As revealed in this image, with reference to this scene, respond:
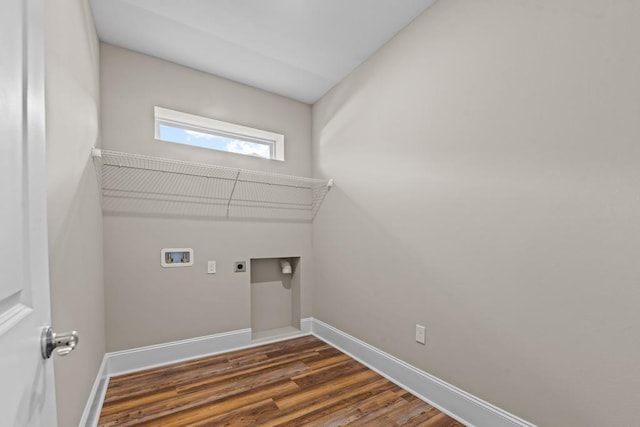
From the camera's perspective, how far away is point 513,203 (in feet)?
4.50

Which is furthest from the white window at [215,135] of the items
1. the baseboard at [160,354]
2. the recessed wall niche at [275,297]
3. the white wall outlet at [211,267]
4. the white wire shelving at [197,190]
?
the baseboard at [160,354]

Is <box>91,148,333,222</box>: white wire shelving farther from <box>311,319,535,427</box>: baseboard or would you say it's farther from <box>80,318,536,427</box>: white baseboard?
<box>311,319,535,427</box>: baseboard

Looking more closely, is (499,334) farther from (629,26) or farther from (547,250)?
(629,26)

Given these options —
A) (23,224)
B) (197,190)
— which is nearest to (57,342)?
(23,224)

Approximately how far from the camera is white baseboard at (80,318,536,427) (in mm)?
1472

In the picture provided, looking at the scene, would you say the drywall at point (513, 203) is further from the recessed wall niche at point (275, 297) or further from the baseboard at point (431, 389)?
the recessed wall niche at point (275, 297)

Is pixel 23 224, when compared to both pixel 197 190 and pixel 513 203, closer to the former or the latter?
pixel 513 203

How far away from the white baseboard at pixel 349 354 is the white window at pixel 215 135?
5.59 feet

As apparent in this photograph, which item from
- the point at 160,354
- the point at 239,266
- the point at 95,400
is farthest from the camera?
the point at 239,266

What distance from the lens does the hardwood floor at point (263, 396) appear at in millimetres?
1558

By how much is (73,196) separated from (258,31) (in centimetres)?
159

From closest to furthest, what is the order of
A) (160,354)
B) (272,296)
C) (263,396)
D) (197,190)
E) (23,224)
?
(23,224) → (263,396) → (160,354) → (197,190) → (272,296)

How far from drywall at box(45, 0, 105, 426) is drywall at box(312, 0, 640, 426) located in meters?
1.82

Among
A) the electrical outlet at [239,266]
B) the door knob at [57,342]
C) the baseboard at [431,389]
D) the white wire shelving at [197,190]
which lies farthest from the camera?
the electrical outlet at [239,266]
